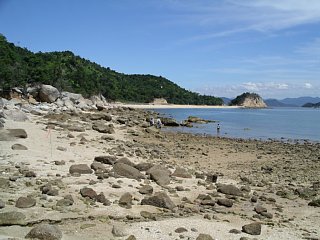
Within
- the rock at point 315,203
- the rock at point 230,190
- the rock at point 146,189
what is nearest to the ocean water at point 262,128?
the rock at point 230,190

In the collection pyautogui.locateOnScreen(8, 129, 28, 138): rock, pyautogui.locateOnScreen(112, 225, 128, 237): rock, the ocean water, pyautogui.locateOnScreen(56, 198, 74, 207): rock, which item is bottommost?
the ocean water

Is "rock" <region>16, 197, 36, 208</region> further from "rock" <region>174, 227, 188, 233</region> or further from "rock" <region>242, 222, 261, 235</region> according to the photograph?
"rock" <region>242, 222, 261, 235</region>

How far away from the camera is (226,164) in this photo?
875 inches

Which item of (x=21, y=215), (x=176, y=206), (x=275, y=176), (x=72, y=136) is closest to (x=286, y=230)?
(x=176, y=206)

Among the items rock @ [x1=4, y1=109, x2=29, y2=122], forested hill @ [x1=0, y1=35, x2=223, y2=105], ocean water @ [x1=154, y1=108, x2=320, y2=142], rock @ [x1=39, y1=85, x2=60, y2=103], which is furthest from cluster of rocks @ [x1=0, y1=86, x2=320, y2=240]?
forested hill @ [x1=0, y1=35, x2=223, y2=105]

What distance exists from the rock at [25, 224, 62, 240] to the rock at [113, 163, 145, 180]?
6.19 metres

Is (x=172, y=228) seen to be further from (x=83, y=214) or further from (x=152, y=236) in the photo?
(x=83, y=214)

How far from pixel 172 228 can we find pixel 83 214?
93.2 inches

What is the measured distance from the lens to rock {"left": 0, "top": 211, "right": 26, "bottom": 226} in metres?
8.15

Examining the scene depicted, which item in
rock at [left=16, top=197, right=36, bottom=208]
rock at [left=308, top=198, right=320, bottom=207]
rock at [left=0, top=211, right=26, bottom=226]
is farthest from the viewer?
rock at [left=308, top=198, right=320, bottom=207]

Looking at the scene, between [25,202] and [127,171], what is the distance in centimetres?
525

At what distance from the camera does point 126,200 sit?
10703 mm

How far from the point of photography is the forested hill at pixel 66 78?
210 feet

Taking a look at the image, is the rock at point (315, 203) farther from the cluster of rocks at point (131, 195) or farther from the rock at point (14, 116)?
the rock at point (14, 116)
